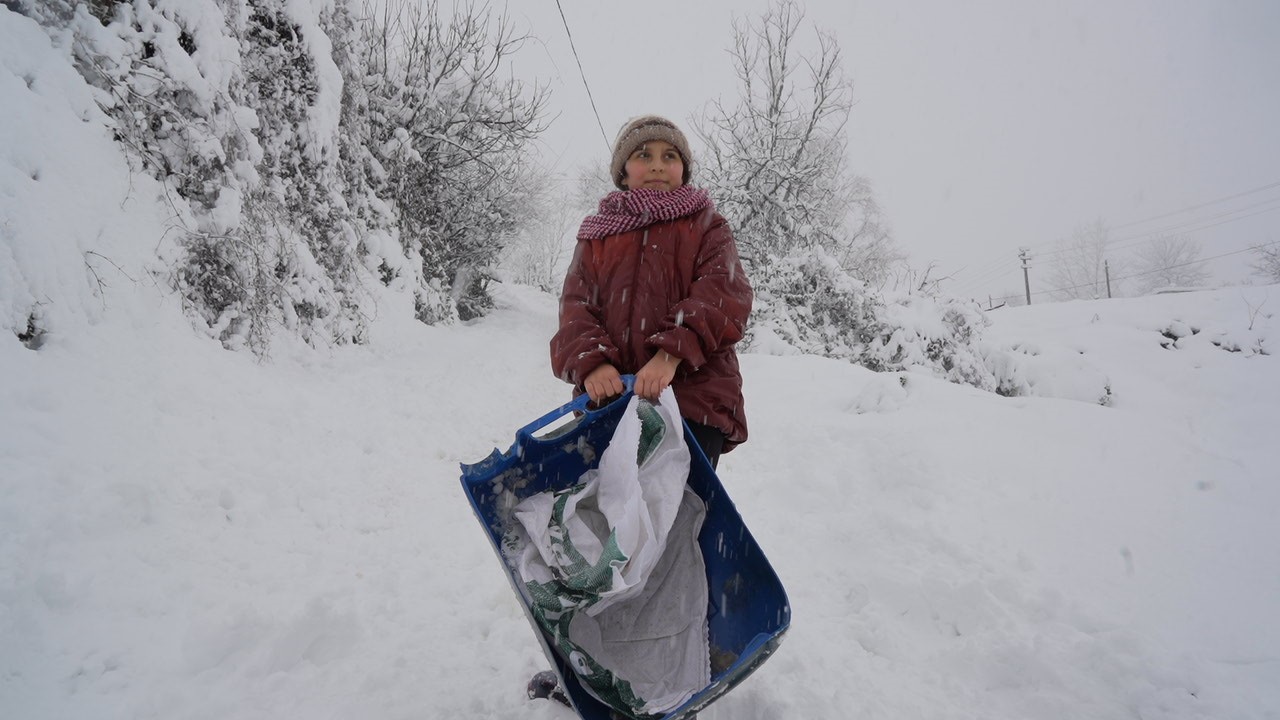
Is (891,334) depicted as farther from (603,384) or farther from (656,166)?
(603,384)

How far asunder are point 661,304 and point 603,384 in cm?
36

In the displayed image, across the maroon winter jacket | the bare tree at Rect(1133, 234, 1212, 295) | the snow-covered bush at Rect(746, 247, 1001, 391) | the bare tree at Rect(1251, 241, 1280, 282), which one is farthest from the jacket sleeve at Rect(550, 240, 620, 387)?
the bare tree at Rect(1133, 234, 1212, 295)

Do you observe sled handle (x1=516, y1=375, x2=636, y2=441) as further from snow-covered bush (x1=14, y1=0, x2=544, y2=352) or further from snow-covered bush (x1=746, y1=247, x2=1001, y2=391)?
snow-covered bush (x1=746, y1=247, x2=1001, y2=391)

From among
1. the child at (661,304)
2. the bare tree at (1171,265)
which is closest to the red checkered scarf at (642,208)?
the child at (661,304)

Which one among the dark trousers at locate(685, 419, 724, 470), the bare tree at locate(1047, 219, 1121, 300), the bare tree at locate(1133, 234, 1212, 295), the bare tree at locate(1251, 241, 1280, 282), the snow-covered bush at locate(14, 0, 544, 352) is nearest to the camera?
the dark trousers at locate(685, 419, 724, 470)

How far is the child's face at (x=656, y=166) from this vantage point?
202 centimetres

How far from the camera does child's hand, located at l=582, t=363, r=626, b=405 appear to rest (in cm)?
162

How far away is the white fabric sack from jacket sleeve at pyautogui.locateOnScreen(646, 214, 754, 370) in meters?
0.16

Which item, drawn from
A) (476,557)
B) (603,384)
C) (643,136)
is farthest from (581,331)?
(476,557)

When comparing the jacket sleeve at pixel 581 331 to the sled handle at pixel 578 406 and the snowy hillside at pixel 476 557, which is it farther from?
the snowy hillside at pixel 476 557

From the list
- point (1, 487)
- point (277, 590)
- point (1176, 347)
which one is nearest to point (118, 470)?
point (1, 487)

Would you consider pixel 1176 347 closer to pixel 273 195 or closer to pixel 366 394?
pixel 366 394

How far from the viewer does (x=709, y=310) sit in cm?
162

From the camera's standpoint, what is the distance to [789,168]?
43.9 ft
